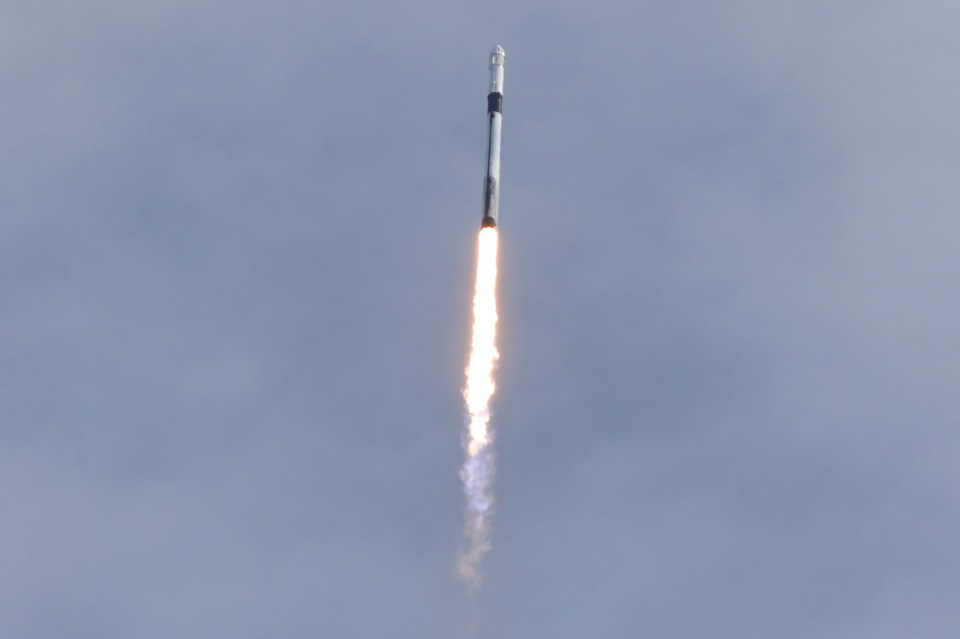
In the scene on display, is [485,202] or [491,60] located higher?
[491,60]

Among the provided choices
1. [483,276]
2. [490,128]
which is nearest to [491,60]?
[490,128]

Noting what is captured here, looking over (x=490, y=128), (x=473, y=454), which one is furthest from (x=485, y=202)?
(x=473, y=454)

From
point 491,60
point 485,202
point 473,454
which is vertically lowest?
point 473,454

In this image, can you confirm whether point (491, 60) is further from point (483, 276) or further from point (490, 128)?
point (483, 276)

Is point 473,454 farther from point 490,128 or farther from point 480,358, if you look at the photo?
point 490,128

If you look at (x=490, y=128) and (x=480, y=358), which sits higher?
(x=490, y=128)

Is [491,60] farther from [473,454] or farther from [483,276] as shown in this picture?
[473,454]
